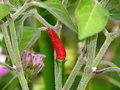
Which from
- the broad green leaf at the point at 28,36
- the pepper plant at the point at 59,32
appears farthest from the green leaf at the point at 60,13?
the broad green leaf at the point at 28,36

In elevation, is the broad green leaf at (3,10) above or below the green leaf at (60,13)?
above

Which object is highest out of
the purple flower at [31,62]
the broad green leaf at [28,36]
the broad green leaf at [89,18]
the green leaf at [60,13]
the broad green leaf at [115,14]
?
the broad green leaf at [89,18]

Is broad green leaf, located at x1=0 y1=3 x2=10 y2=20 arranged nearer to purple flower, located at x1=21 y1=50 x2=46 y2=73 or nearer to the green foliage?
the green foliage

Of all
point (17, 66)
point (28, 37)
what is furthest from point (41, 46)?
point (17, 66)

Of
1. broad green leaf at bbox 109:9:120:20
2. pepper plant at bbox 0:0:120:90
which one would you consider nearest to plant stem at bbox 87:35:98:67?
pepper plant at bbox 0:0:120:90

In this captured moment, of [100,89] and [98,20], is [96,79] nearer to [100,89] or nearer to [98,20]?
[100,89]

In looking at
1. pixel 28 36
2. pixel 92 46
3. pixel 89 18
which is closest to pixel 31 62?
pixel 28 36

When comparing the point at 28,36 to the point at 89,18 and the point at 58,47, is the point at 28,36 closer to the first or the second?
the point at 58,47

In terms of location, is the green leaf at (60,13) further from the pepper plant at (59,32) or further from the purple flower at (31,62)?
the purple flower at (31,62)
